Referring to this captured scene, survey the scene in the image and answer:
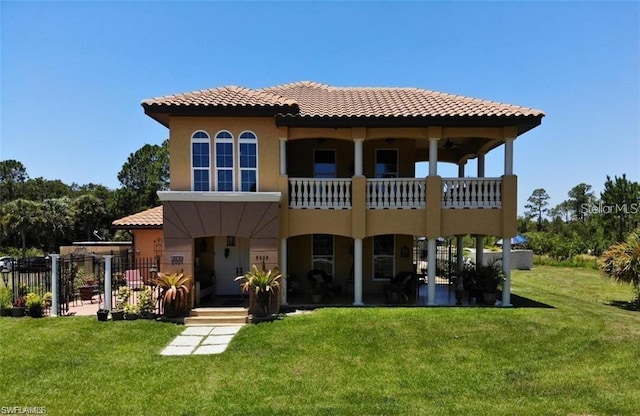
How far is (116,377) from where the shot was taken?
724cm

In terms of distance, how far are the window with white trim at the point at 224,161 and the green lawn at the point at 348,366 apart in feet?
14.3

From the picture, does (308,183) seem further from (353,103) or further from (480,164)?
(480,164)

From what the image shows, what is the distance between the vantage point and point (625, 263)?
14.0 meters

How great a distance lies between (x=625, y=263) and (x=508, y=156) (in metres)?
6.44

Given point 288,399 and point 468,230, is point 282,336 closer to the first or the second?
point 288,399

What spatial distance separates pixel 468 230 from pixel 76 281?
14.3m

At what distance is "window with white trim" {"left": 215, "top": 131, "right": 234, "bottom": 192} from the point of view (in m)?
12.0

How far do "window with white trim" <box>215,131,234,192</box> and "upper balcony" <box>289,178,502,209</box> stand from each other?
1933 millimetres

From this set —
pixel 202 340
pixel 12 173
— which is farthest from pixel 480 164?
pixel 12 173

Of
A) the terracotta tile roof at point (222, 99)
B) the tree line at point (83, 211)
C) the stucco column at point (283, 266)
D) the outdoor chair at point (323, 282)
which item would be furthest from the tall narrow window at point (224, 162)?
the tree line at point (83, 211)

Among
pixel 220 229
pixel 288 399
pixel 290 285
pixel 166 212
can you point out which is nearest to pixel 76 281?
pixel 166 212

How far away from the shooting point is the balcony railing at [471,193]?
12.5m

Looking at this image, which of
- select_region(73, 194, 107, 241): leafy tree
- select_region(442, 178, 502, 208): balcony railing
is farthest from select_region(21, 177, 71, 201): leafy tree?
select_region(442, 178, 502, 208): balcony railing

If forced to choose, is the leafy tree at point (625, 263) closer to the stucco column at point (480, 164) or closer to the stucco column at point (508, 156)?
the stucco column at point (480, 164)
